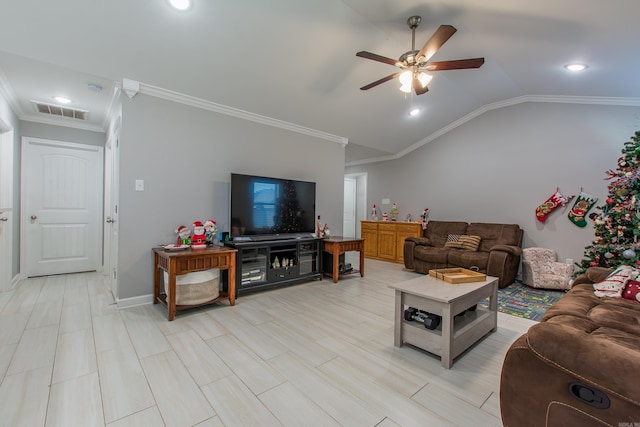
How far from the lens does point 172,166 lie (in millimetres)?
3217

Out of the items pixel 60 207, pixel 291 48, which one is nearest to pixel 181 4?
pixel 291 48

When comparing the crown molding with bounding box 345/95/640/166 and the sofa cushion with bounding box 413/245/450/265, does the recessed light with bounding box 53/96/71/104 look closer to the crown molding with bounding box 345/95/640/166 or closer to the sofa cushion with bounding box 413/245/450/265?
the sofa cushion with bounding box 413/245/450/265

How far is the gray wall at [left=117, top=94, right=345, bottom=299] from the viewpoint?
9.68ft

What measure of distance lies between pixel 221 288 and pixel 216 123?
2164 millimetres

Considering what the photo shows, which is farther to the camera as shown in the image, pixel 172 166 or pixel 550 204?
pixel 550 204

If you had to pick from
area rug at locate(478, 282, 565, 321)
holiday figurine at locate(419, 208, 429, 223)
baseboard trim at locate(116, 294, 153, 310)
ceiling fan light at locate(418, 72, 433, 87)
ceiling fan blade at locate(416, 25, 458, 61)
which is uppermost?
ceiling fan blade at locate(416, 25, 458, 61)

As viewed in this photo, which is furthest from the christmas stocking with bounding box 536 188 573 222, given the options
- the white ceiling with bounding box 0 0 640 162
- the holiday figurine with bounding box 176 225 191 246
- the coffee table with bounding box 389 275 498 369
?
the holiday figurine with bounding box 176 225 191 246

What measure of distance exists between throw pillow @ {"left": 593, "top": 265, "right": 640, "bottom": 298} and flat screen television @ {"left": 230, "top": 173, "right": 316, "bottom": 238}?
319cm

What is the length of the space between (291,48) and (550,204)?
441 centimetres

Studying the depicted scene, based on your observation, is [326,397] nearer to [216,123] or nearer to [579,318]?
[579,318]

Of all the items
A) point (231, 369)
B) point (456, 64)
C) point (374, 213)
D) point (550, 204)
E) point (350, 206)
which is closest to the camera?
point (231, 369)

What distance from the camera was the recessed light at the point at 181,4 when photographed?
2203 mm

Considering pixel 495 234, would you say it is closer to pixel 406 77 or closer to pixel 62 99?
pixel 406 77

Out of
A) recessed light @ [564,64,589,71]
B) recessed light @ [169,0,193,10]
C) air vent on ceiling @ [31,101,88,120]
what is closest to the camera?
recessed light @ [169,0,193,10]
